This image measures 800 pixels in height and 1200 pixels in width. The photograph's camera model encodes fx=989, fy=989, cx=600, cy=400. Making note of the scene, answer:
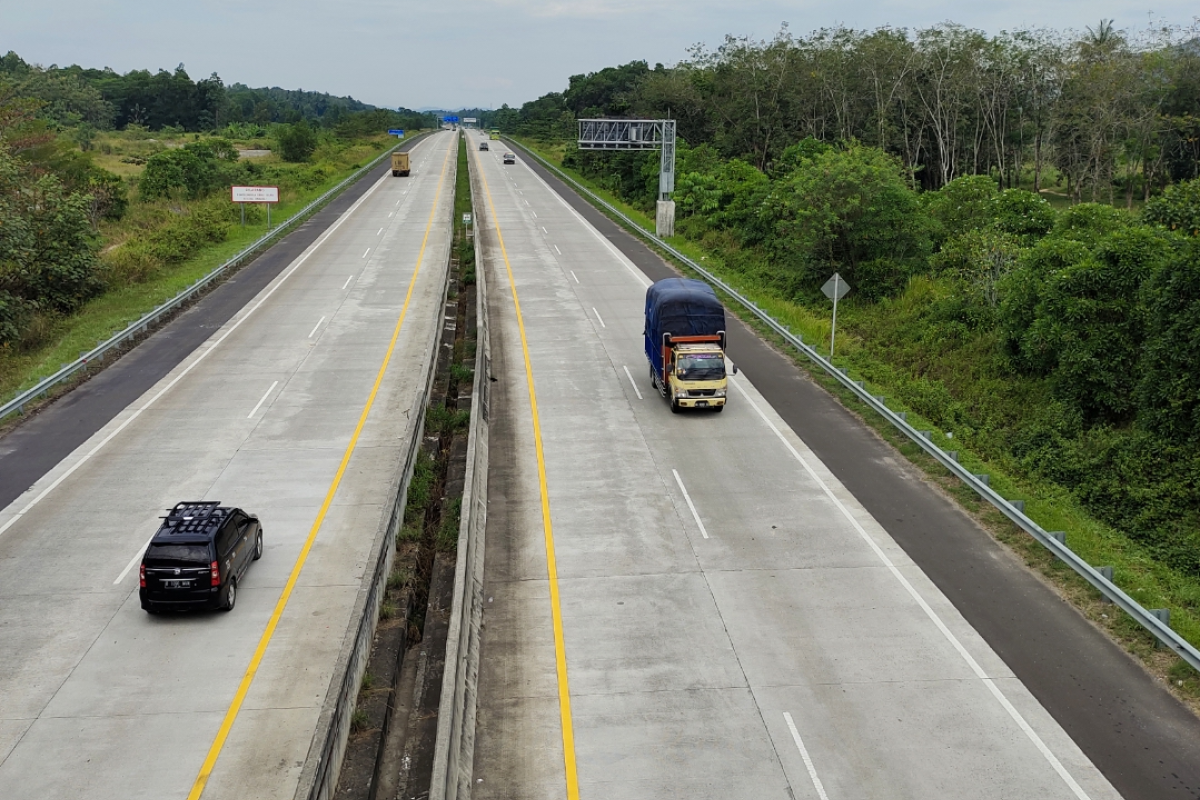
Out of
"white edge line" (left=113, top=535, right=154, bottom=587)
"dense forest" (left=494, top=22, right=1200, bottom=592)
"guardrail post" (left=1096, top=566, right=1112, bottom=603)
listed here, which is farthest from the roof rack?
"dense forest" (left=494, top=22, right=1200, bottom=592)

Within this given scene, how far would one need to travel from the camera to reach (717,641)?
14781 mm

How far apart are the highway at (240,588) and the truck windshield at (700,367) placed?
7194 millimetres

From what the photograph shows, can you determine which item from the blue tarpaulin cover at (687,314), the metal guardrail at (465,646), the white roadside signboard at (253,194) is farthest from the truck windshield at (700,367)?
the white roadside signboard at (253,194)

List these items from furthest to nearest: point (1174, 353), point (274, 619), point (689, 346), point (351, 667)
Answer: point (689, 346) < point (1174, 353) < point (274, 619) < point (351, 667)

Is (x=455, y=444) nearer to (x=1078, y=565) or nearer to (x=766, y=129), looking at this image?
(x=1078, y=565)

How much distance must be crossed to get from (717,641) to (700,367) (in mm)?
11430

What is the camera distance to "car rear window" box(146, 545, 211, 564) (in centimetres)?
1527

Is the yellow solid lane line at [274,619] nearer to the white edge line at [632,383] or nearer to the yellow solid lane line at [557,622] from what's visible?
the yellow solid lane line at [557,622]

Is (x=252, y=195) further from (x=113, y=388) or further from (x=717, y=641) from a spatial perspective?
(x=717, y=641)

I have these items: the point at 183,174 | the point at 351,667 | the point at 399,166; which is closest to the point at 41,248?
the point at 351,667

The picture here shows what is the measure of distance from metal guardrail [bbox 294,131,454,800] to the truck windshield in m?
7.42

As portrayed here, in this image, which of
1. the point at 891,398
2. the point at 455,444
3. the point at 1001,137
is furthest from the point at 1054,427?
the point at 1001,137

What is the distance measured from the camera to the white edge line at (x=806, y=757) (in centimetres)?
1150

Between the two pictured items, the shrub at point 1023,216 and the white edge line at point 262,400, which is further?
the shrub at point 1023,216
